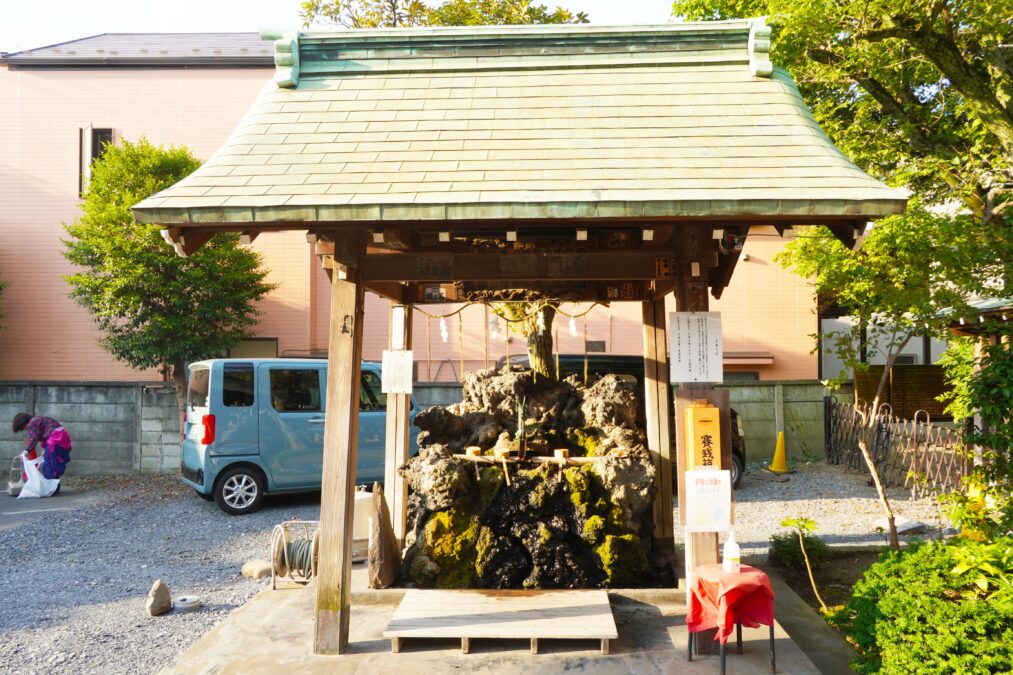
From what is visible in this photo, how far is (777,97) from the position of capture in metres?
5.54

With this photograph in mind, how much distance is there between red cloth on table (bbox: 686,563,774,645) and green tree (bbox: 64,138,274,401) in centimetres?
1103

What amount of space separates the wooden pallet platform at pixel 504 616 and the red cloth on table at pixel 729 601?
0.63 m

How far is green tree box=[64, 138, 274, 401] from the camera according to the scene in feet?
41.2

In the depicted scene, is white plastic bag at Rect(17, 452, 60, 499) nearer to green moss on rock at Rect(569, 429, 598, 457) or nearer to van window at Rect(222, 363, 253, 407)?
van window at Rect(222, 363, 253, 407)

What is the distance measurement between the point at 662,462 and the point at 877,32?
19.0 feet

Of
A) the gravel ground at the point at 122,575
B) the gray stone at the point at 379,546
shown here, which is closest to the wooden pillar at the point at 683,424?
the gray stone at the point at 379,546

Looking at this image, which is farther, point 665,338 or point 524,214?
point 665,338

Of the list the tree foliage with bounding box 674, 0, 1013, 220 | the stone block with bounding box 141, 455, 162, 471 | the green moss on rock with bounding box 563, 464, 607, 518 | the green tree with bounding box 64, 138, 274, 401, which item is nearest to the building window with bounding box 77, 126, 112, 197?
the green tree with bounding box 64, 138, 274, 401

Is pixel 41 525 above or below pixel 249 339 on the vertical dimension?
below

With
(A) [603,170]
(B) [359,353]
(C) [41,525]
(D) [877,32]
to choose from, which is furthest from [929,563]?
(C) [41,525]

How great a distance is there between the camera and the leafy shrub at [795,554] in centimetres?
705

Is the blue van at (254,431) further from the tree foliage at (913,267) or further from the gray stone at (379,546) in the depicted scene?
the tree foliage at (913,267)

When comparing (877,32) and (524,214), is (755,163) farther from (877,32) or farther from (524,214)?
(877,32)

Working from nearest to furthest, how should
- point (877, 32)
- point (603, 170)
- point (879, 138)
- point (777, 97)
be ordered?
point (603, 170)
point (777, 97)
point (877, 32)
point (879, 138)
